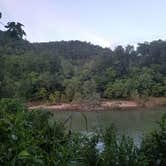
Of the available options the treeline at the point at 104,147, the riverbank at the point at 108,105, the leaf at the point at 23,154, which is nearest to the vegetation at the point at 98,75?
the riverbank at the point at 108,105

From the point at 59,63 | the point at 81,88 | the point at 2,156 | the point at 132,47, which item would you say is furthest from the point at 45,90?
the point at 2,156

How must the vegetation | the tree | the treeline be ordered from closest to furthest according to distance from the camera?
the treeline < the tree < the vegetation

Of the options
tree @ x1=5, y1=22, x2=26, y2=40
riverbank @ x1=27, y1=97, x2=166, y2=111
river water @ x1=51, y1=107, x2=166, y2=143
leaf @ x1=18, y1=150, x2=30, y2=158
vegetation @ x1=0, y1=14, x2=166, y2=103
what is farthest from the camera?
Result: vegetation @ x1=0, y1=14, x2=166, y2=103

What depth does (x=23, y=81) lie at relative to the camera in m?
30.4

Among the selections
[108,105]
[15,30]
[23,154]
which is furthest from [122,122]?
[23,154]

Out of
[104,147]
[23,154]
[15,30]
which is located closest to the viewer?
[23,154]

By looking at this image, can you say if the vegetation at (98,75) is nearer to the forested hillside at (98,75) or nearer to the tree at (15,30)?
the forested hillside at (98,75)

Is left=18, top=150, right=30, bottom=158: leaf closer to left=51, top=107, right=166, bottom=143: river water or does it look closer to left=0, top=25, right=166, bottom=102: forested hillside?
left=51, top=107, right=166, bottom=143: river water

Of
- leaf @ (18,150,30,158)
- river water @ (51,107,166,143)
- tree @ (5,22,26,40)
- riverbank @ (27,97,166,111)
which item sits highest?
tree @ (5,22,26,40)

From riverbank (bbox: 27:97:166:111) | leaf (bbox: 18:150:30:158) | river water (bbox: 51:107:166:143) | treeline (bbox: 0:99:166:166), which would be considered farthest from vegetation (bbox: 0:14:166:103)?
leaf (bbox: 18:150:30:158)

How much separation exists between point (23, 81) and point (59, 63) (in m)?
8.94

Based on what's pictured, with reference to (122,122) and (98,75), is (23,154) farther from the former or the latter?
(98,75)

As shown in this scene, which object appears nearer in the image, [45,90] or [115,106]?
[115,106]

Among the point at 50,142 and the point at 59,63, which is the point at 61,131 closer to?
the point at 50,142
